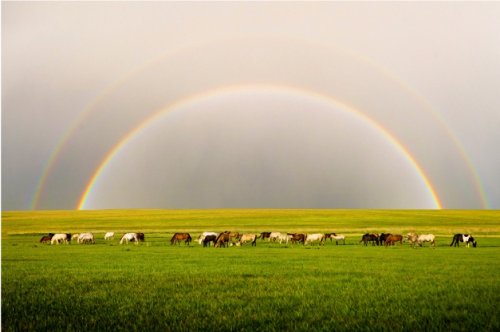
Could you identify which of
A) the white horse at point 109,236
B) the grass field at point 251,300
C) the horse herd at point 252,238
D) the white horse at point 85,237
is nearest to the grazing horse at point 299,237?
the horse herd at point 252,238

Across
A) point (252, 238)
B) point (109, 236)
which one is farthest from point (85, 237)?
point (252, 238)

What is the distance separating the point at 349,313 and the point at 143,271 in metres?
12.7

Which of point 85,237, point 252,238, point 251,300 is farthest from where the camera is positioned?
point 85,237

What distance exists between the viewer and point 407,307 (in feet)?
35.3

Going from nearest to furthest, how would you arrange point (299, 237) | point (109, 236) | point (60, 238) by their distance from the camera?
point (60, 238)
point (299, 237)
point (109, 236)

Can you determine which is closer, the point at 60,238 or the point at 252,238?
the point at 252,238

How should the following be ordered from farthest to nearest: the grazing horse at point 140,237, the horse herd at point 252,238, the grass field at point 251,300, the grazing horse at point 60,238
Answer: the grazing horse at point 140,237
the grazing horse at point 60,238
the horse herd at point 252,238
the grass field at point 251,300

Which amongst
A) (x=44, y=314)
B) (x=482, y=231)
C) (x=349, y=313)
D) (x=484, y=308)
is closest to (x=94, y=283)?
(x=44, y=314)

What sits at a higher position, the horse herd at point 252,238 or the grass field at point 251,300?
the grass field at point 251,300

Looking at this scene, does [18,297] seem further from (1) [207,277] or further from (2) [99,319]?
(1) [207,277]

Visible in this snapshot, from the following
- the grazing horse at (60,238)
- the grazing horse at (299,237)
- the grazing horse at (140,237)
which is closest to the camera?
the grazing horse at (60,238)

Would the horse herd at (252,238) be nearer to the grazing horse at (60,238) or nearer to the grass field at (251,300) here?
the grazing horse at (60,238)

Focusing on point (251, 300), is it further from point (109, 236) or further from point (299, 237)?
point (109, 236)

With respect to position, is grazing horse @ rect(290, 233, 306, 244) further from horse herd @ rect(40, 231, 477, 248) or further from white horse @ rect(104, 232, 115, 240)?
white horse @ rect(104, 232, 115, 240)
